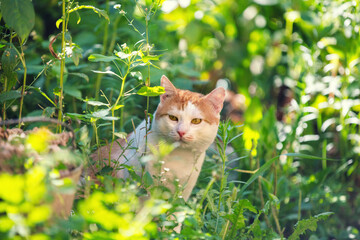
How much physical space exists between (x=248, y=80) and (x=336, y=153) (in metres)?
1.23

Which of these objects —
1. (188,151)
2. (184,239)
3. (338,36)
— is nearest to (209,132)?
(188,151)

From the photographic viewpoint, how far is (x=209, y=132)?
1719mm

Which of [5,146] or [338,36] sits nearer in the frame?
[5,146]

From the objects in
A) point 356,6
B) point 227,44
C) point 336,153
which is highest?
point 356,6

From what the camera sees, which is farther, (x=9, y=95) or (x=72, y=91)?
(x=72, y=91)

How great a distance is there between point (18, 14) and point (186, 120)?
0.77 meters

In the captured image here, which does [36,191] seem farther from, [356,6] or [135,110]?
[356,6]

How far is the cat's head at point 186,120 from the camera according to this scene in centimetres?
168

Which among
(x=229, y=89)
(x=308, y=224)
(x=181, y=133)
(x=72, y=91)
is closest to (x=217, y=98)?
(x=181, y=133)

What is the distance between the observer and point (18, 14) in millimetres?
1221

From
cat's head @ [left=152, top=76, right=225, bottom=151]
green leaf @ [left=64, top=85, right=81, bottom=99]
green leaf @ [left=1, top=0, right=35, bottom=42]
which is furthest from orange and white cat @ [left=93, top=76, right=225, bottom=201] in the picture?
green leaf @ [left=1, top=0, right=35, bottom=42]

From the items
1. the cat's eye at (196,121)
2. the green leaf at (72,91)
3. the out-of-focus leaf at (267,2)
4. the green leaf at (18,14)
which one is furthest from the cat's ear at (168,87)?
the out-of-focus leaf at (267,2)

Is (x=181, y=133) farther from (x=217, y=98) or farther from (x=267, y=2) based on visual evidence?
(x=267, y=2)

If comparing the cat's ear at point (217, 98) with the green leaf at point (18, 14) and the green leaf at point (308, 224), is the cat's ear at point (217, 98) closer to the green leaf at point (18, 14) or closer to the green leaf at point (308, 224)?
the green leaf at point (308, 224)
